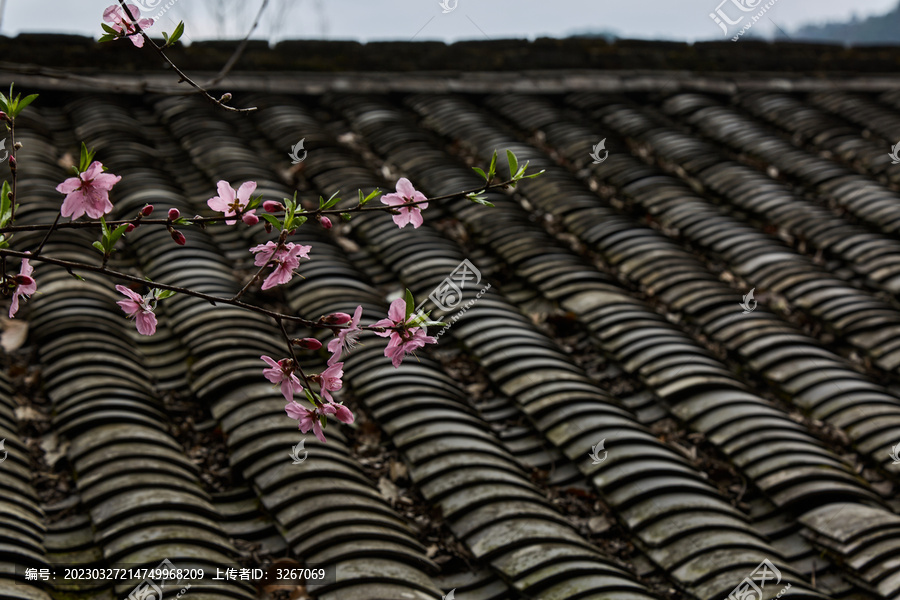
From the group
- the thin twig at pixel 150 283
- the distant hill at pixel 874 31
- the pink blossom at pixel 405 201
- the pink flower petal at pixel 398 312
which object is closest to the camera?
the thin twig at pixel 150 283

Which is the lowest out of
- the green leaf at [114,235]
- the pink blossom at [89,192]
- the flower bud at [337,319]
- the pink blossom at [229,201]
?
the flower bud at [337,319]

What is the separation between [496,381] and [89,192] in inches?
98.7

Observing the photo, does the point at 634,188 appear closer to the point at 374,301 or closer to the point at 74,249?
the point at 374,301

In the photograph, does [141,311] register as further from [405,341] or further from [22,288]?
[405,341]

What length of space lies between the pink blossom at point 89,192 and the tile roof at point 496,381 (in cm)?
137

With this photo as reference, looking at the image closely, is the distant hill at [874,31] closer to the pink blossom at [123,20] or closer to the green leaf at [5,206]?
the pink blossom at [123,20]

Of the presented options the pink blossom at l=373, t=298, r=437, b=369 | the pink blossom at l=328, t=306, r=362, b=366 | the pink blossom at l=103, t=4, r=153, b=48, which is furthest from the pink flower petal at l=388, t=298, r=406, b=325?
the pink blossom at l=103, t=4, r=153, b=48

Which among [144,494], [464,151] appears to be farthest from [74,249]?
[464,151]

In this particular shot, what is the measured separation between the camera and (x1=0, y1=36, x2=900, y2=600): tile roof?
321cm

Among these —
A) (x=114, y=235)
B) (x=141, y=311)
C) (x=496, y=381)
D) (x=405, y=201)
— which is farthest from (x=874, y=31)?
(x=114, y=235)

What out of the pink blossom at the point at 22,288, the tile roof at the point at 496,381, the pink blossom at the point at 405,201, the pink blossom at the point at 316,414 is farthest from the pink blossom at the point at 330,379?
the tile roof at the point at 496,381

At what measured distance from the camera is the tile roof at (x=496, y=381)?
321 centimetres

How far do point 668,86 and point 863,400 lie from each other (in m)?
4.94

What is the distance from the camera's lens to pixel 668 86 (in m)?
8.40
